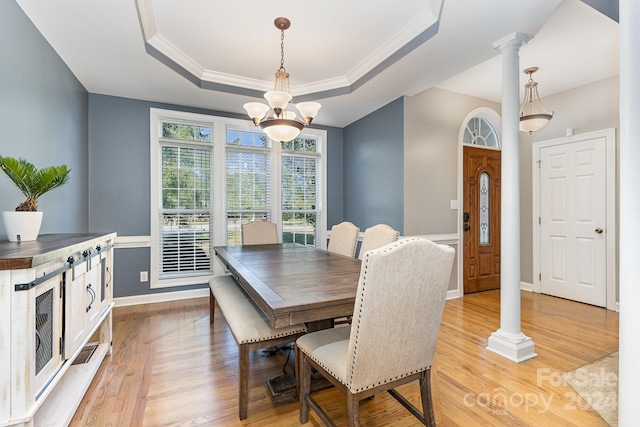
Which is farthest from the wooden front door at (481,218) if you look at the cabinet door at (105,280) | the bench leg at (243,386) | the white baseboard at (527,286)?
the cabinet door at (105,280)

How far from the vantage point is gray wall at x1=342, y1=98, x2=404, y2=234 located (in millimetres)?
3859

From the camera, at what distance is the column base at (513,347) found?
2.40 m

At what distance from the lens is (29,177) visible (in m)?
1.74

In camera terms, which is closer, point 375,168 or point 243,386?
point 243,386

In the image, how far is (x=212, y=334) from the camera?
2.90 meters

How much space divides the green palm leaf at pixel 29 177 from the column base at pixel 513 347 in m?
3.46

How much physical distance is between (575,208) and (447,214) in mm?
1612

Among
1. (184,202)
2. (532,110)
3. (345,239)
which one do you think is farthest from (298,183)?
(532,110)

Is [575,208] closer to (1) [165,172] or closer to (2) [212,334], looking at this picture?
(2) [212,334]

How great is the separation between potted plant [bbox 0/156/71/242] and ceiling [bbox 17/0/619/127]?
48.2 inches

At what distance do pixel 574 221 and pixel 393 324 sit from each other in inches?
157

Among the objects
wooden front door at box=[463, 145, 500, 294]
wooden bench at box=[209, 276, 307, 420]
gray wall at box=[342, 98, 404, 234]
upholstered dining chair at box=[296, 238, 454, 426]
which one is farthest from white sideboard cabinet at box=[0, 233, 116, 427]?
wooden front door at box=[463, 145, 500, 294]

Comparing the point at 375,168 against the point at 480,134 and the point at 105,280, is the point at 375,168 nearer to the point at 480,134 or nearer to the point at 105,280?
the point at 480,134

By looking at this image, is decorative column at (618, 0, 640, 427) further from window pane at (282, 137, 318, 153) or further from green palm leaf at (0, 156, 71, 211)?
window pane at (282, 137, 318, 153)
